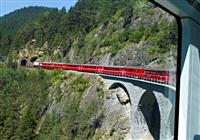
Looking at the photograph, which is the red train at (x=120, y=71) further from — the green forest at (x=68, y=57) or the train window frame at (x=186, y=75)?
the train window frame at (x=186, y=75)

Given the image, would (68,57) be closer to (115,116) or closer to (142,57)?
(142,57)

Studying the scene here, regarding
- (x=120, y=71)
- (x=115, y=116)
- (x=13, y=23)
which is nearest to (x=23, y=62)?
(x=13, y=23)

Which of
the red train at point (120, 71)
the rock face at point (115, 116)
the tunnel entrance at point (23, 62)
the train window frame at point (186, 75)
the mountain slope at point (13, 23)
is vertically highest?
the mountain slope at point (13, 23)

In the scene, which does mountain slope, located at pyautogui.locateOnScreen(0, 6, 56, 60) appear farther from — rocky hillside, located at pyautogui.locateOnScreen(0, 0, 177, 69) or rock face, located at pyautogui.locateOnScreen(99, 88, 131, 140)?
rock face, located at pyautogui.locateOnScreen(99, 88, 131, 140)

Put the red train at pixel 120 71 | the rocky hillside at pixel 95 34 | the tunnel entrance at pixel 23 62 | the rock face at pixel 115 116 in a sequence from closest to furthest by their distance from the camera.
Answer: the red train at pixel 120 71
the rock face at pixel 115 116
the rocky hillside at pixel 95 34
the tunnel entrance at pixel 23 62

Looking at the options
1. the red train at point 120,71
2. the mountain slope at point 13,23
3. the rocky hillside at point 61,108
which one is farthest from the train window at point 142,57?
the mountain slope at point 13,23

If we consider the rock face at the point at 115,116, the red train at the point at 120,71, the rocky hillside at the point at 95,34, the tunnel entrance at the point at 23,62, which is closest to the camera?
the red train at the point at 120,71

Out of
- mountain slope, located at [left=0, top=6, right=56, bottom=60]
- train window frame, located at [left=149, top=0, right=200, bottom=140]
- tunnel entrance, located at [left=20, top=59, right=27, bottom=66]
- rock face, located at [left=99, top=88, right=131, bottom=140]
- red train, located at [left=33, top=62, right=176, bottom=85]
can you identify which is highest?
mountain slope, located at [left=0, top=6, right=56, bottom=60]

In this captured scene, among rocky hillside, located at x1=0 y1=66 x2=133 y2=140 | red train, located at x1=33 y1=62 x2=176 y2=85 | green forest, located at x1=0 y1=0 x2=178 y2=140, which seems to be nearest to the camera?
red train, located at x1=33 y1=62 x2=176 y2=85

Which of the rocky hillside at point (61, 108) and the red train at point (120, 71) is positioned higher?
the red train at point (120, 71)

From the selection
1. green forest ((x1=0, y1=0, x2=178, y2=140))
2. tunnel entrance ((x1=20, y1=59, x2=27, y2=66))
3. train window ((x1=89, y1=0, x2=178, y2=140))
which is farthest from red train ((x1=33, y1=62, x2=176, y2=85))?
tunnel entrance ((x1=20, y1=59, x2=27, y2=66))

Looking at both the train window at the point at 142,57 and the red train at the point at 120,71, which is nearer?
→ the train window at the point at 142,57

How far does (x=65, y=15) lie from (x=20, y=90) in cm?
1519

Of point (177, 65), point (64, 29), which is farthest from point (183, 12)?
point (64, 29)
